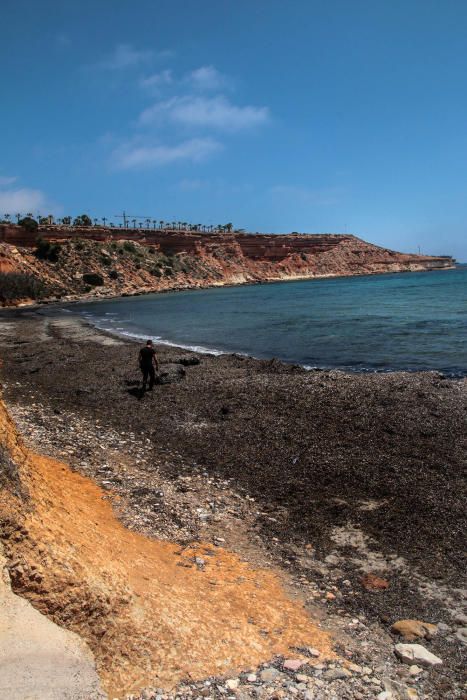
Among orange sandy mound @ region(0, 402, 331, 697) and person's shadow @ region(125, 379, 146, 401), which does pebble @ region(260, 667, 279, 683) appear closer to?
orange sandy mound @ region(0, 402, 331, 697)

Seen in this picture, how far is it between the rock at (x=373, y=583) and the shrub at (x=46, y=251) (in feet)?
332

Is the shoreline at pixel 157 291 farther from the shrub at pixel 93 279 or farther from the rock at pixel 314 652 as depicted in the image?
the rock at pixel 314 652

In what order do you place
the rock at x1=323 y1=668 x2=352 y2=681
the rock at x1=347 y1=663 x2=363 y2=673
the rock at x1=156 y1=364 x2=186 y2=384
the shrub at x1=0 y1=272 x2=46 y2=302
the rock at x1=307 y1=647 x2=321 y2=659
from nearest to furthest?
1. the rock at x1=323 y1=668 x2=352 y2=681
2. the rock at x1=347 y1=663 x2=363 y2=673
3. the rock at x1=307 y1=647 x2=321 y2=659
4. the rock at x1=156 y1=364 x2=186 y2=384
5. the shrub at x1=0 y1=272 x2=46 y2=302

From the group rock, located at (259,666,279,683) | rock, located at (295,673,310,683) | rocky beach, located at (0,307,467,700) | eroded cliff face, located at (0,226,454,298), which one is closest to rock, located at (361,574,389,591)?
rocky beach, located at (0,307,467,700)

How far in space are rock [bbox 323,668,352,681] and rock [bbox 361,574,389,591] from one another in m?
1.91

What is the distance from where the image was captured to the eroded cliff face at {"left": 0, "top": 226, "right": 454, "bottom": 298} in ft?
319

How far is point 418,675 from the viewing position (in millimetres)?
5238

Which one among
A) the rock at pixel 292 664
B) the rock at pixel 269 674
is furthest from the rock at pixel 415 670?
the rock at pixel 269 674

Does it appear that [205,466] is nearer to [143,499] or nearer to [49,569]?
[143,499]

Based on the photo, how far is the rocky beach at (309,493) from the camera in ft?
17.5

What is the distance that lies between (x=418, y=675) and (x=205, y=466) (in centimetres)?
639

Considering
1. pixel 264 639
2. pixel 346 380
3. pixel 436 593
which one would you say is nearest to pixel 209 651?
pixel 264 639

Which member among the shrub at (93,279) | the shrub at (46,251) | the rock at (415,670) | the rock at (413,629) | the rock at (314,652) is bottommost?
the rock at (413,629)

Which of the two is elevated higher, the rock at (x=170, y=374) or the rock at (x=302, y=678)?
the rock at (x=170, y=374)
